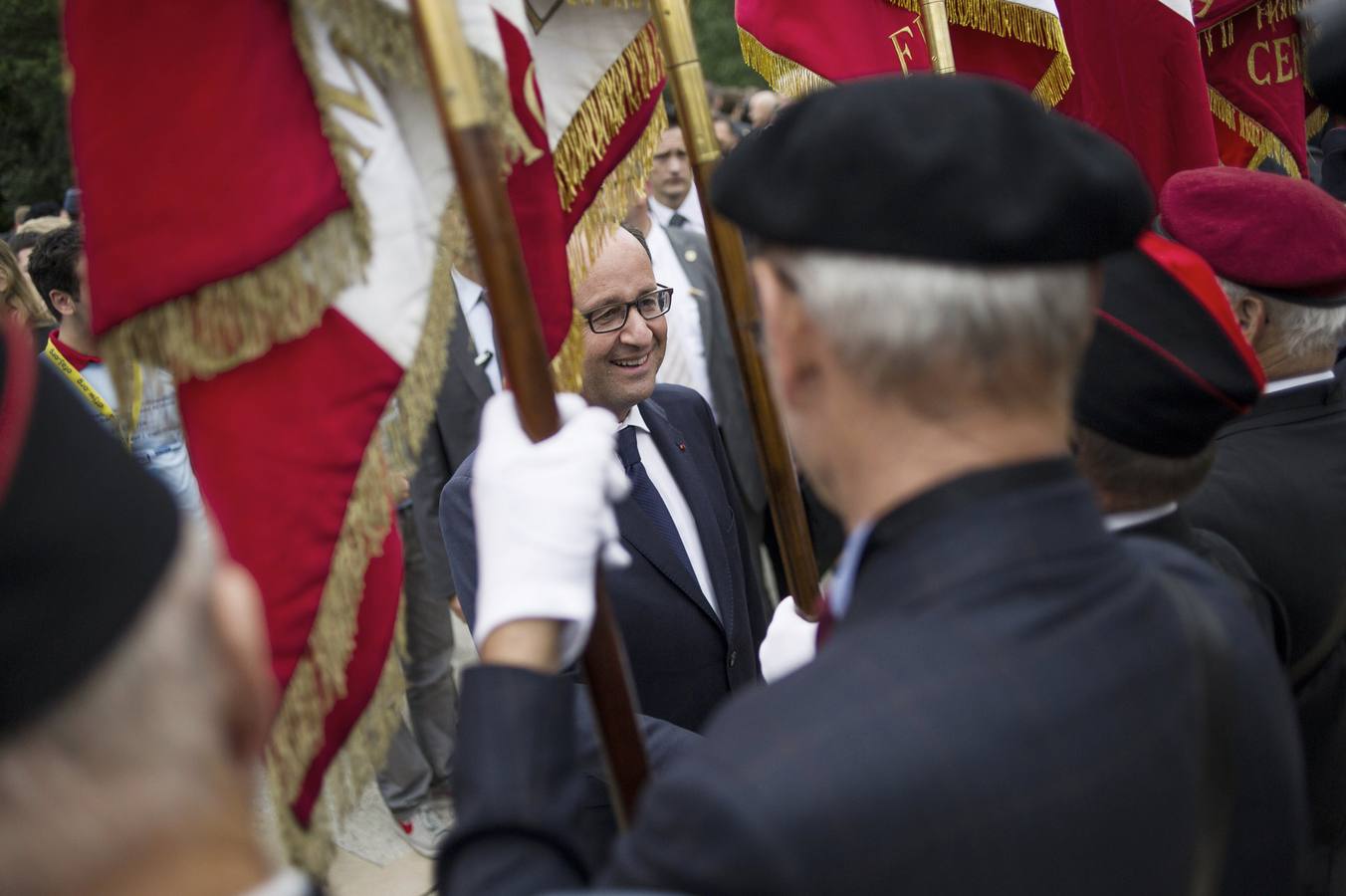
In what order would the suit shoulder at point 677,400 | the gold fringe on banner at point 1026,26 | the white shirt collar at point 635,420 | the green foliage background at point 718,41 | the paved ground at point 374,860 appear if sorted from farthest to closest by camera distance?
the green foliage background at point 718,41 < the paved ground at point 374,860 < the gold fringe on banner at point 1026,26 < the suit shoulder at point 677,400 < the white shirt collar at point 635,420

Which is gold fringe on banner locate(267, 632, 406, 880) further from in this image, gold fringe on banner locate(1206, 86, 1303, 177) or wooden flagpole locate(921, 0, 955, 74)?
gold fringe on banner locate(1206, 86, 1303, 177)

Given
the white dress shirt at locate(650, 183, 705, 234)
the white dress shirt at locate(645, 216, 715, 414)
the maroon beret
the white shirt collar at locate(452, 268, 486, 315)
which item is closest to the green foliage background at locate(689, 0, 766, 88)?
the white dress shirt at locate(650, 183, 705, 234)

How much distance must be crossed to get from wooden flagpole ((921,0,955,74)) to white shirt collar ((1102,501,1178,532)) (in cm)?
120

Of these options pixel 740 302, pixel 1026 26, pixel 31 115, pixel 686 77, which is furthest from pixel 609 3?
pixel 31 115

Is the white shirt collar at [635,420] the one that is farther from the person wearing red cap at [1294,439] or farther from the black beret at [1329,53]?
the black beret at [1329,53]

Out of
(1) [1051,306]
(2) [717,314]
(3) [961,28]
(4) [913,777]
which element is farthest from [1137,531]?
(2) [717,314]

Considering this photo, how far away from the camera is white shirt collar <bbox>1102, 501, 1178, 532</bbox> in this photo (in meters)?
1.82

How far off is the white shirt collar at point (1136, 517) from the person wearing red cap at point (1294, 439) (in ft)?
1.35

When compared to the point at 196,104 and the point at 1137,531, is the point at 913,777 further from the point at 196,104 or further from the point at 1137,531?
the point at 196,104

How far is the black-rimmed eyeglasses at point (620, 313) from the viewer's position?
9.32 ft

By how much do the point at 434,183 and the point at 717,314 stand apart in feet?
11.6

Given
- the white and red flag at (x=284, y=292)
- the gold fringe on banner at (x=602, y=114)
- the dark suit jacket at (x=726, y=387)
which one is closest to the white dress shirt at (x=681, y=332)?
the dark suit jacket at (x=726, y=387)

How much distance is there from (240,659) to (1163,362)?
1.40 m

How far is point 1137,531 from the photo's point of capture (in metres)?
1.81
